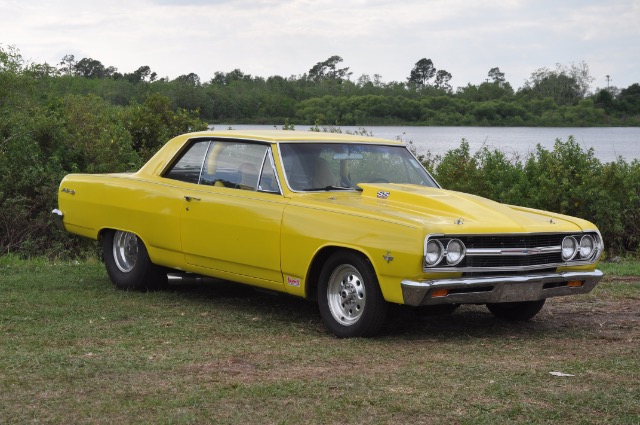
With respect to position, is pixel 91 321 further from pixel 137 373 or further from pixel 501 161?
pixel 501 161

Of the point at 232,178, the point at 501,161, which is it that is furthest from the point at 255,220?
the point at 501,161

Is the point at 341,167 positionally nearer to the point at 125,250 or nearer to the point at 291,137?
the point at 291,137

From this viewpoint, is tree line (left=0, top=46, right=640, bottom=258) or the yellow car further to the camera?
tree line (left=0, top=46, right=640, bottom=258)

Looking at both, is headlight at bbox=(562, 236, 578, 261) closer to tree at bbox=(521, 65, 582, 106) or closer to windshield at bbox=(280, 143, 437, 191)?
windshield at bbox=(280, 143, 437, 191)

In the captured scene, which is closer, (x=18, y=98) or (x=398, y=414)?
(x=398, y=414)

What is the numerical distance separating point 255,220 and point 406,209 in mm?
1298

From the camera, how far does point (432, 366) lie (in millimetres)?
7133

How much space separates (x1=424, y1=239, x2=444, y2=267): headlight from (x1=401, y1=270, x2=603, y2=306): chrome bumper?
0.46 feet

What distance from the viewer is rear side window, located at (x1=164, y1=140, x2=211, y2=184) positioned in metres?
9.83

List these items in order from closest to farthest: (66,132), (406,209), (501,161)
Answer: (406,209), (501,161), (66,132)

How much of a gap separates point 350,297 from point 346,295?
4 centimetres

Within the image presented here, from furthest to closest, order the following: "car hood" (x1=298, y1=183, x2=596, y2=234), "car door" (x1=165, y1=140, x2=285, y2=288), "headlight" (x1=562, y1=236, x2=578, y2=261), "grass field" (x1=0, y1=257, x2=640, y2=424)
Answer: "car door" (x1=165, y1=140, x2=285, y2=288) < "headlight" (x1=562, y1=236, x2=578, y2=261) < "car hood" (x1=298, y1=183, x2=596, y2=234) < "grass field" (x1=0, y1=257, x2=640, y2=424)

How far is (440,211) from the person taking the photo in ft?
27.2

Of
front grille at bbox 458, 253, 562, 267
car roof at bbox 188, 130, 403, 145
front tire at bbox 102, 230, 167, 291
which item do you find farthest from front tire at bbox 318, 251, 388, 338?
front tire at bbox 102, 230, 167, 291
